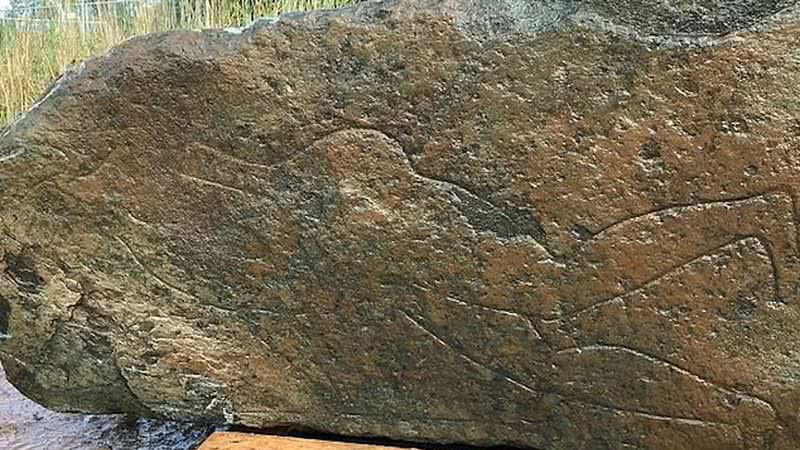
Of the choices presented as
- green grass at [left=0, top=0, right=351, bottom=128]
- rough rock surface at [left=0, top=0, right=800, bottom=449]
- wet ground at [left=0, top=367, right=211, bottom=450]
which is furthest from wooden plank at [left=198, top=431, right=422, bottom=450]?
green grass at [left=0, top=0, right=351, bottom=128]

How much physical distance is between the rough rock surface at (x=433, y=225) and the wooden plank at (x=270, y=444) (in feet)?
0.12

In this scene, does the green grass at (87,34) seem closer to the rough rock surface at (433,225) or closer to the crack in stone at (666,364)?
the rough rock surface at (433,225)

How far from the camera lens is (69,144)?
58.7 inches

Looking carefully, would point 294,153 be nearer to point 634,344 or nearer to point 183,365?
point 183,365

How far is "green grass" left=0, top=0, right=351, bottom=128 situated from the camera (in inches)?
142

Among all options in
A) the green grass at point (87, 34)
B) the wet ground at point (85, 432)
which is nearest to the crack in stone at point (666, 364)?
the wet ground at point (85, 432)

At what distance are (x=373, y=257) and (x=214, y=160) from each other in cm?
29

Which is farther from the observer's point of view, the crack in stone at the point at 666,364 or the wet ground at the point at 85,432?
the wet ground at the point at 85,432

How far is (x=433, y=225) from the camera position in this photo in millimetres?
1388

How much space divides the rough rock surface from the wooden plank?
36 millimetres

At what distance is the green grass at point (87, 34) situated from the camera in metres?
3.62

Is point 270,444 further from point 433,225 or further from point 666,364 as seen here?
point 666,364

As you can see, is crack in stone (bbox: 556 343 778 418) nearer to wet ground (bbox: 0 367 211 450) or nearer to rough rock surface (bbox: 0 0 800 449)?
rough rock surface (bbox: 0 0 800 449)

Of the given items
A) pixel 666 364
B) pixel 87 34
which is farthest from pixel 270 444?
pixel 87 34
